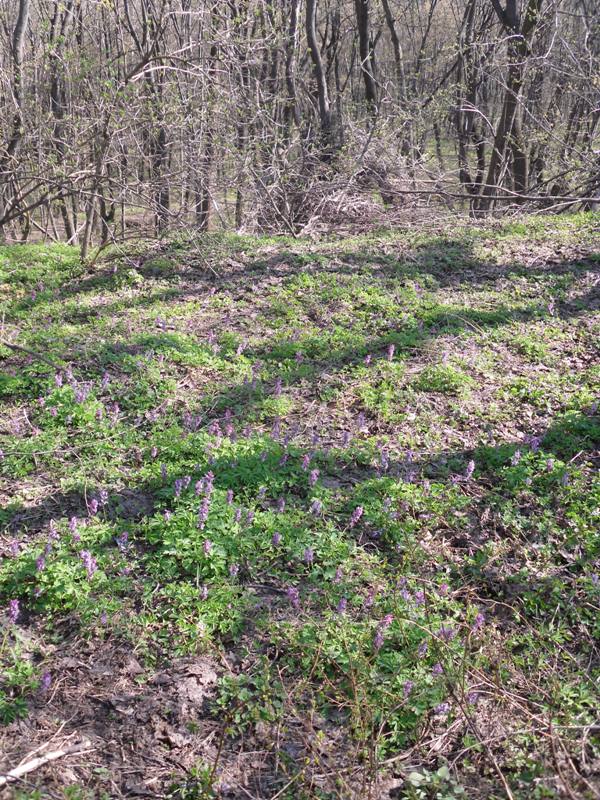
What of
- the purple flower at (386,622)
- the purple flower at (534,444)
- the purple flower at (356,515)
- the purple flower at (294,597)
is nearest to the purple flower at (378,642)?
the purple flower at (386,622)

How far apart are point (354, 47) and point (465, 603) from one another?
26.0 metres

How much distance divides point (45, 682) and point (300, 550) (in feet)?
5.34

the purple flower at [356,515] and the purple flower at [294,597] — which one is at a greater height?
the purple flower at [356,515]

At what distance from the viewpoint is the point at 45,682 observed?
9.82 ft

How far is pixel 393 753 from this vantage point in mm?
2887

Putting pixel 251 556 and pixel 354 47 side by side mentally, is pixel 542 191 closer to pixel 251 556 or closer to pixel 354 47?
pixel 251 556

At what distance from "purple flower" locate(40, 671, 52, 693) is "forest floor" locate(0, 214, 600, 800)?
0.03 m

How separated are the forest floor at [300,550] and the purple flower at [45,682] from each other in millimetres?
25

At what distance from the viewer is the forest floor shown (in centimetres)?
288

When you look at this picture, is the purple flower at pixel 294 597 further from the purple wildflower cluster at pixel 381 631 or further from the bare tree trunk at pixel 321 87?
the bare tree trunk at pixel 321 87

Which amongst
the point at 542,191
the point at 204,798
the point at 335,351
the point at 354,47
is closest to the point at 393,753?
the point at 204,798

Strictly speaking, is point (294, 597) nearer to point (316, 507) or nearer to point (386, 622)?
point (386, 622)

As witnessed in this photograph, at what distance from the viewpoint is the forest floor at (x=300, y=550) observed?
2.88m

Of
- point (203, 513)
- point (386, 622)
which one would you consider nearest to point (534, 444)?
point (386, 622)
